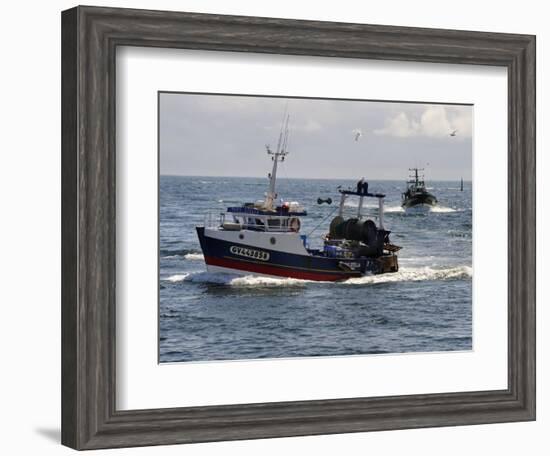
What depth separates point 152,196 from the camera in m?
7.54

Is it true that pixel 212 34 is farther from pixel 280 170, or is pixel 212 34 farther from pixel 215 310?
pixel 215 310

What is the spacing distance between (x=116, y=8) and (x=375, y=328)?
85.3 inches

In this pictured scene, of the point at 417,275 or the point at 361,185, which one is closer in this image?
the point at 361,185

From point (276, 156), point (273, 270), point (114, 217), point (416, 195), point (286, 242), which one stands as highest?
point (276, 156)

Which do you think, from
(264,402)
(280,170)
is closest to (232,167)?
(280,170)

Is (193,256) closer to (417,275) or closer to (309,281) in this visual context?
(309,281)

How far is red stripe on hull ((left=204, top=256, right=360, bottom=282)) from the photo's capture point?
7770 millimetres

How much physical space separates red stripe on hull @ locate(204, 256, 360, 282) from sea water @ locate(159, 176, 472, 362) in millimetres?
33

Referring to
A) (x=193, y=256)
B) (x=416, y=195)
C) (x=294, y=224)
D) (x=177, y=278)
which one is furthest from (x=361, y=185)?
(x=177, y=278)

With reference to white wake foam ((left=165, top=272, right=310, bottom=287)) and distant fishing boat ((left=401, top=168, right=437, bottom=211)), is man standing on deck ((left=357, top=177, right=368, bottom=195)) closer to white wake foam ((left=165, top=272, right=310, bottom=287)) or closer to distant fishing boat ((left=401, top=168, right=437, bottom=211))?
distant fishing boat ((left=401, top=168, right=437, bottom=211))

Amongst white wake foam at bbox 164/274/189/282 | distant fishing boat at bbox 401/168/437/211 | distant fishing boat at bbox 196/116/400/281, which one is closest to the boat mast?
distant fishing boat at bbox 196/116/400/281

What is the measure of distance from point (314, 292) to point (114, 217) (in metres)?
1.18

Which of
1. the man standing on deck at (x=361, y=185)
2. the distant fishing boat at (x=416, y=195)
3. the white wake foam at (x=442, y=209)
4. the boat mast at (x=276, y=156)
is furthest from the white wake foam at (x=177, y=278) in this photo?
the white wake foam at (x=442, y=209)

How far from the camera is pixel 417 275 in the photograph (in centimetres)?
815
